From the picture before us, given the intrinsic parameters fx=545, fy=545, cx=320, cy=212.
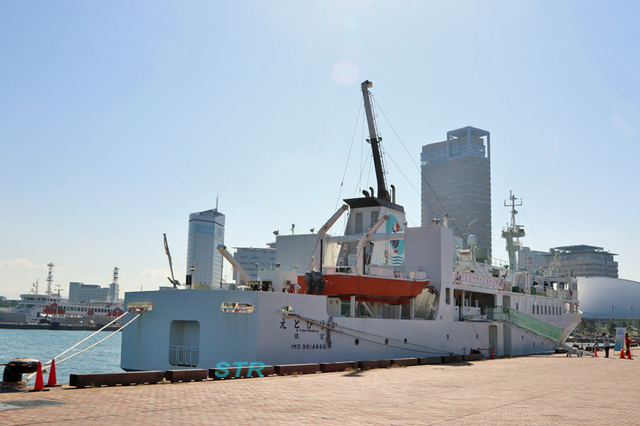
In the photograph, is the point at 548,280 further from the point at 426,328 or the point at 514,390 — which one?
the point at 514,390

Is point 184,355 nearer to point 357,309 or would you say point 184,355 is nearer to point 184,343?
point 184,343

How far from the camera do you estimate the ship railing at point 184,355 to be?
67.5 feet

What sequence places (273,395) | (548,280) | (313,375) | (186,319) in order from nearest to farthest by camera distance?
(273,395)
(313,375)
(186,319)
(548,280)

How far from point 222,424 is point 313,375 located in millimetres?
9118

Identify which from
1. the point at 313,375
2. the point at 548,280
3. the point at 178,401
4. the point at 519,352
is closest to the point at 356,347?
the point at 313,375

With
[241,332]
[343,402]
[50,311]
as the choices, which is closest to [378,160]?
[241,332]

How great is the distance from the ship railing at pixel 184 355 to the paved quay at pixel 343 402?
4.52 m

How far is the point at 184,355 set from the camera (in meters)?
20.8

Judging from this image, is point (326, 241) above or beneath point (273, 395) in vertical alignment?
above

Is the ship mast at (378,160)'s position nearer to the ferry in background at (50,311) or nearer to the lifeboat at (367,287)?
the lifeboat at (367,287)

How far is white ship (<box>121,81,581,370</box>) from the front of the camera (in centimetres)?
2009

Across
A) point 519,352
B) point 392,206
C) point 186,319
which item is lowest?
point 519,352

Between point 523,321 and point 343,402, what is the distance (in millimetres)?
26788

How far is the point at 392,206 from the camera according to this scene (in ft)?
115
